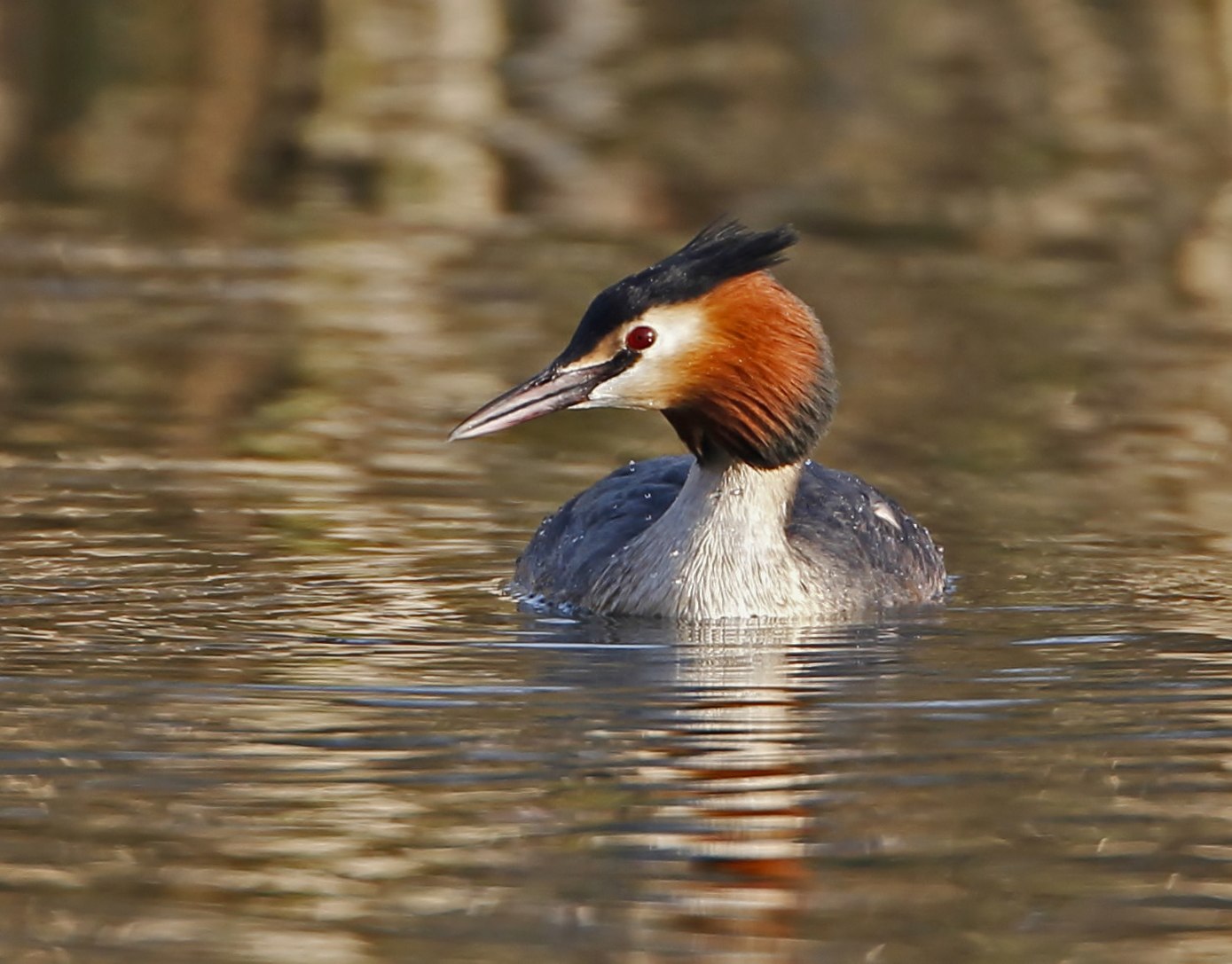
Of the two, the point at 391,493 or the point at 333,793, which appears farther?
the point at 391,493

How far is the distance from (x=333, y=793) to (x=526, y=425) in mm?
6518

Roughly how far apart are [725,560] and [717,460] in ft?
1.18

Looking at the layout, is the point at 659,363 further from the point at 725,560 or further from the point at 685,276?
the point at 725,560

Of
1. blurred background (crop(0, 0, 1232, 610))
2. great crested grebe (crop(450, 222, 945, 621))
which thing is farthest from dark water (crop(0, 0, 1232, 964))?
great crested grebe (crop(450, 222, 945, 621))

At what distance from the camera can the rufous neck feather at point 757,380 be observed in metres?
9.44

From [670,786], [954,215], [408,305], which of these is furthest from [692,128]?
[670,786]

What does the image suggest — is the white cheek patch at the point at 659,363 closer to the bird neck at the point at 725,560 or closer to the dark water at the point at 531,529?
the bird neck at the point at 725,560

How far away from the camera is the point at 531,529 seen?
11.2 meters

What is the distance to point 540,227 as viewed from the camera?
19594 mm

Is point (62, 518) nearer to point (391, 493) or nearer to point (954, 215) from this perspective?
point (391, 493)

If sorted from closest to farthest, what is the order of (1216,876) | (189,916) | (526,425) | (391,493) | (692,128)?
1. (189,916)
2. (1216,876)
3. (391,493)
4. (526,425)
5. (692,128)

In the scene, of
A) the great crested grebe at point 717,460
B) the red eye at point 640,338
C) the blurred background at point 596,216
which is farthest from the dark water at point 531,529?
the red eye at point 640,338

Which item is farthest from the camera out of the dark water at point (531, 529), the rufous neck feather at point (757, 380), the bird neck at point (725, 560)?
the bird neck at point (725, 560)

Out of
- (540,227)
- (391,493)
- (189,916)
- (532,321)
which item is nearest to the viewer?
(189,916)
